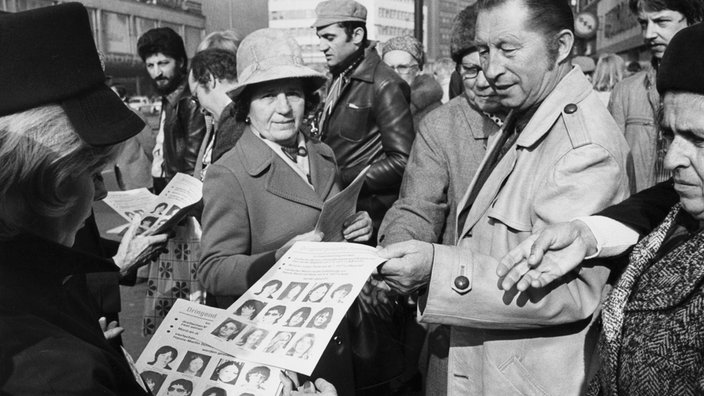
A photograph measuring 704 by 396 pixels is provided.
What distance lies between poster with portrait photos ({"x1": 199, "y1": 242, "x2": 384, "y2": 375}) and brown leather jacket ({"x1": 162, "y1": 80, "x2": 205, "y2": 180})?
320cm

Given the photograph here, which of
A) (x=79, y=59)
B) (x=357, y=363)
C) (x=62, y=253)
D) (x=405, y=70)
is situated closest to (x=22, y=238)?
(x=62, y=253)

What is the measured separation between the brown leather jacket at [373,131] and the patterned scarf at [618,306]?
8.82ft

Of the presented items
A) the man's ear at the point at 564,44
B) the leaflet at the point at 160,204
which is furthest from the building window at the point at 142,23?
the man's ear at the point at 564,44

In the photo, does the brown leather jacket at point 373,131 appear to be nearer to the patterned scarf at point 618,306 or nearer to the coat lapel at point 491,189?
the coat lapel at point 491,189

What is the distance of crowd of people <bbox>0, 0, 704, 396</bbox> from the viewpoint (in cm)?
144

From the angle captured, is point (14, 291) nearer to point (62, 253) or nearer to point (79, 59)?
point (62, 253)

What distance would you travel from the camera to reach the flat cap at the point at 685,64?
5.86 ft

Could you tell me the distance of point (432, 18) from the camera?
4488cm

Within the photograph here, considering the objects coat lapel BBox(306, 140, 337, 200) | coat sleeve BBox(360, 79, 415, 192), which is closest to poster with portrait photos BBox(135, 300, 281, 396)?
coat lapel BBox(306, 140, 337, 200)

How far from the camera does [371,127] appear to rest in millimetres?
4941

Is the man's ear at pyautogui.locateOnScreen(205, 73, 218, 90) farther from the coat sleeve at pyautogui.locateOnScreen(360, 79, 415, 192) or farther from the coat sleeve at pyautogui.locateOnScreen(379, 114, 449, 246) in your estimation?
the coat sleeve at pyautogui.locateOnScreen(379, 114, 449, 246)

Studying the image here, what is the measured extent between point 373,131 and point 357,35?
898 millimetres

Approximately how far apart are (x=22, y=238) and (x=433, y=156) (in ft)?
6.90

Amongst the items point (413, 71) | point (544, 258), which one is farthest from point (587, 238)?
point (413, 71)
